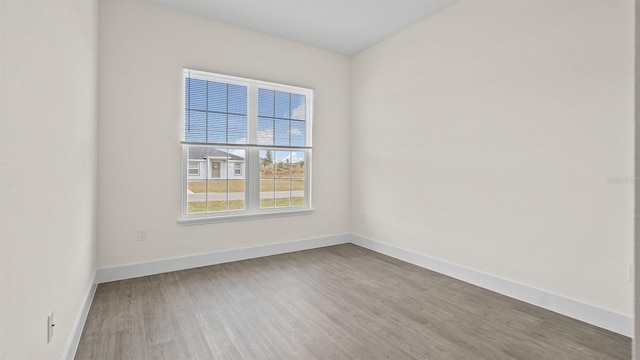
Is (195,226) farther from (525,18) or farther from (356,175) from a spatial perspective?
(525,18)

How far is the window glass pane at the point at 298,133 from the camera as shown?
4.28 metres

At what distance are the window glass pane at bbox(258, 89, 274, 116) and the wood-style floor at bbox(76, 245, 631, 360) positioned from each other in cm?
207

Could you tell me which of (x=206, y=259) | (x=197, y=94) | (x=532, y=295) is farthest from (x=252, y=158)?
(x=532, y=295)

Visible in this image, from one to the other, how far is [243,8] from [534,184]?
3.39 meters

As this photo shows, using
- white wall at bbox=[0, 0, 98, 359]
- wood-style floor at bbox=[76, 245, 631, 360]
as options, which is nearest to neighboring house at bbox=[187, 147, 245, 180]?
wood-style floor at bbox=[76, 245, 631, 360]

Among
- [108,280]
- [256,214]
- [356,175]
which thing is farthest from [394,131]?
[108,280]

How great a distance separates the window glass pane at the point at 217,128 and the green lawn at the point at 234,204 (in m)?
0.77

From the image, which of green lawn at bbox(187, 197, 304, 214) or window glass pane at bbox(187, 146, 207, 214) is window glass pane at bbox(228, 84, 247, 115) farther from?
green lawn at bbox(187, 197, 304, 214)

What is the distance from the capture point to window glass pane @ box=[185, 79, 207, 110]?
347 cm

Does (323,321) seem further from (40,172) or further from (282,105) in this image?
(282,105)

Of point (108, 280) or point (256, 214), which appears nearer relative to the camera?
point (108, 280)

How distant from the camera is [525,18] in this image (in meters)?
2.62

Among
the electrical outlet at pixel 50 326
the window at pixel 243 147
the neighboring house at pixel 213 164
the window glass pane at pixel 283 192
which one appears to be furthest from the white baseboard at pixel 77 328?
the window glass pane at pixel 283 192

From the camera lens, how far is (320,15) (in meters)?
Answer: 3.45
